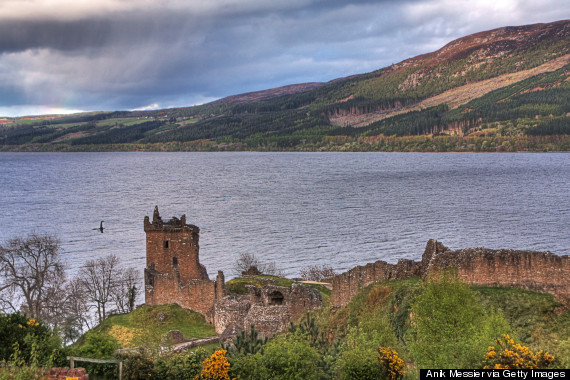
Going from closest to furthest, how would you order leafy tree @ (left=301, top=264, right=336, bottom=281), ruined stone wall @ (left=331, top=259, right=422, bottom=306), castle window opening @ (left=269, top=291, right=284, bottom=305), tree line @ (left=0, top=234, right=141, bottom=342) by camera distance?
→ ruined stone wall @ (left=331, top=259, right=422, bottom=306)
castle window opening @ (left=269, top=291, right=284, bottom=305)
tree line @ (left=0, top=234, right=141, bottom=342)
leafy tree @ (left=301, top=264, right=336, bottom=281)

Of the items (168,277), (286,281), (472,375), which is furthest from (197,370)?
(286,281)

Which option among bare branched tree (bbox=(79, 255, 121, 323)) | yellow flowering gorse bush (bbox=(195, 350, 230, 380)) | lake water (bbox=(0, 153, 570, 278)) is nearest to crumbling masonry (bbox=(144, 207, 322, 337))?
bare branched tree (bbox=(79, 255, 121, 323))

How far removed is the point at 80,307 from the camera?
51844 millimetres

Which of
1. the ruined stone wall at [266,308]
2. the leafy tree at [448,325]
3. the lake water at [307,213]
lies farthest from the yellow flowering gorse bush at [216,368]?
the lake water at [307,213]

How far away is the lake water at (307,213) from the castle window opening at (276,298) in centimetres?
2911

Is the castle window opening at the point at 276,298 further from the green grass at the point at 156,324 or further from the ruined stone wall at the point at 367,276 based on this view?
the ruined stone wall at the point at 367,276

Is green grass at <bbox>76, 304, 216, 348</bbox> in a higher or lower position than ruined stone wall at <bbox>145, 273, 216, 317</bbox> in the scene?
lower

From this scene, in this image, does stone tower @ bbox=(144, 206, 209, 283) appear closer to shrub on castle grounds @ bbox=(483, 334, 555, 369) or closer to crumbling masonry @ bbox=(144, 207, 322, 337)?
crumbling masonry @ bbox=(144, 207, 322, 337)

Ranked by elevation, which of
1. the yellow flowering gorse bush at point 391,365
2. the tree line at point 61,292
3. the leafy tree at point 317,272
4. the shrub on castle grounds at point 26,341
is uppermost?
the shrub on castle grounds at point 26,341

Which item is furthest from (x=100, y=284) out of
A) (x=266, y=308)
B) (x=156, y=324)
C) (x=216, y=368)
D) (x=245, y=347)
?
(x=216, y=368)

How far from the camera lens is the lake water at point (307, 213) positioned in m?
77.9

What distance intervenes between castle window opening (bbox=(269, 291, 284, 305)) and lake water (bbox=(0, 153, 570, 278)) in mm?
29106

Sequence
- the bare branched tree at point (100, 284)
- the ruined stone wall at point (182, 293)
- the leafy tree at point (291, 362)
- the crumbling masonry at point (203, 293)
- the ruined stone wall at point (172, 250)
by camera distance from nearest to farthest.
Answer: the leafy tree at point (291, 362)
the crumbling masonry at point (203, 293)
the ruined stone wall at point (182, 293)
the ruined stone wall at point (172, 250)
the bare branched tree at point (100, 284)

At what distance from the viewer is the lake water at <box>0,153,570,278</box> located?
77.9m
